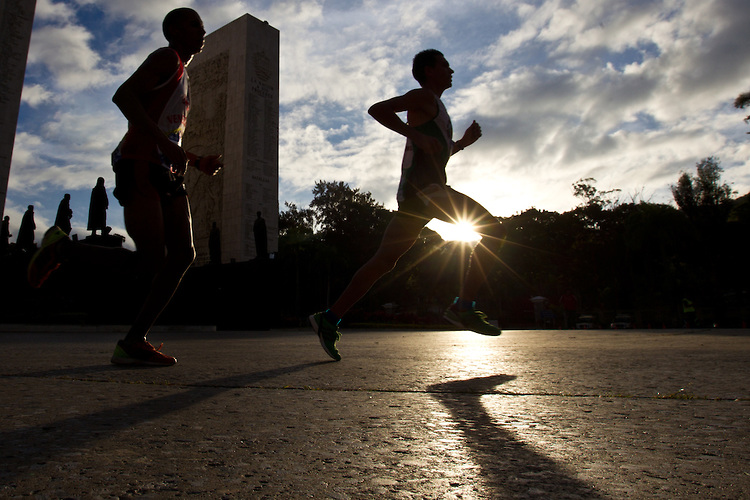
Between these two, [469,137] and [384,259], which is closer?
[384,259]

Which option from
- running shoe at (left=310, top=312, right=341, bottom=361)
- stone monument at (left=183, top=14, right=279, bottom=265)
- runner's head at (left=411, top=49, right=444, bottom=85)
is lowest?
running shoe at (left=310, top=312, right=341, bottom=361)

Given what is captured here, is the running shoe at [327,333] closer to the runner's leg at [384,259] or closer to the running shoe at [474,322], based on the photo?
the runner's leg at [384,259]

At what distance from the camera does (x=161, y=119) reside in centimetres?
308

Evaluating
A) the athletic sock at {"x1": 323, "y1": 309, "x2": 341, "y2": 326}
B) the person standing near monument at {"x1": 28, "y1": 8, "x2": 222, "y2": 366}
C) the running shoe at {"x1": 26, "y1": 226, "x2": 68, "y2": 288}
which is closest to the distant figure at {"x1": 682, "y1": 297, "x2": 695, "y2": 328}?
the athletic sock at {"x1": 323, "y1": 309, "x2": 341, "y2": 326}

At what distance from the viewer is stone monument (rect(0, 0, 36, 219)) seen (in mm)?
21109

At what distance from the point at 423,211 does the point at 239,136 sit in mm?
20834

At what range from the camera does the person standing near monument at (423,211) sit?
349cm

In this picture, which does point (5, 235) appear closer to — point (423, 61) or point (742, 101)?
point (423, 61)

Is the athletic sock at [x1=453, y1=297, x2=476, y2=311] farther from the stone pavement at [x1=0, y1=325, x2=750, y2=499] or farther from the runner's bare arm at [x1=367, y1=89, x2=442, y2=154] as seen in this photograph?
the stone pavement at [x1=0, y1=325, x2=750, y2=499]

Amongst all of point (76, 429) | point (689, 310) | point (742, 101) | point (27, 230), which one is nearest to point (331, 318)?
point (76, 429)

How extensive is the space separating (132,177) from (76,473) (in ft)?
7.71

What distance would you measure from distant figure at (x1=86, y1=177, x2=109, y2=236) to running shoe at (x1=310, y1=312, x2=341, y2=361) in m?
15.0

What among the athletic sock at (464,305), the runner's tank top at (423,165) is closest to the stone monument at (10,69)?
the runner's tank top at (423,165)

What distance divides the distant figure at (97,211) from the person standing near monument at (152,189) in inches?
579
